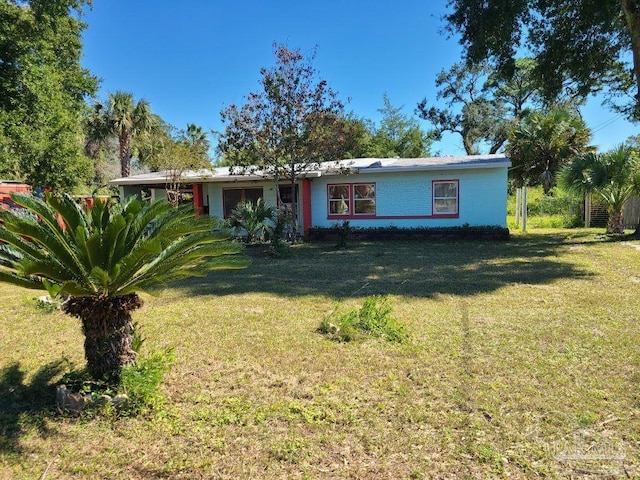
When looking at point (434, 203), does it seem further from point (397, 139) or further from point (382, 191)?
point (397, 139)

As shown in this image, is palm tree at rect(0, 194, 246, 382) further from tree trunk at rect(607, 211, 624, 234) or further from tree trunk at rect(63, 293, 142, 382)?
tree trunk at rect(607, 211, 624, 234)

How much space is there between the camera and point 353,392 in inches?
143

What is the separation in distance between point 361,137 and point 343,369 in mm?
31115

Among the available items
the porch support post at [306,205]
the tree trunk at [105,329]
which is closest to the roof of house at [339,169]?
the porch support post at [306,205]

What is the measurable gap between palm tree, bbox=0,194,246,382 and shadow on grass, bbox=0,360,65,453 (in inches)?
19.8

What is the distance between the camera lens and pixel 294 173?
13.9 meters

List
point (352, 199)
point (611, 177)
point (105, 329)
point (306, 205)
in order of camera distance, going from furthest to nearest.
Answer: point (306, 205), point (352, 199), point (611, 177), point (105, 329)

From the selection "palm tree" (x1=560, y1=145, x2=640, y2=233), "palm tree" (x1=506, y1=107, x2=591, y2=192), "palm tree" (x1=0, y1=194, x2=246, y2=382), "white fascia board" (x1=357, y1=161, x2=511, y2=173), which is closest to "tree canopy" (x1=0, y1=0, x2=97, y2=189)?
"white fascia board" (x1=357, y1=161, x2=511, y2=173)

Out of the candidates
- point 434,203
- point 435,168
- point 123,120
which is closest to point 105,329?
point 435,168

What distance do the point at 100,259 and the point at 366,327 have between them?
3.13 metres

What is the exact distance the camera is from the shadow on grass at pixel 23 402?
10.1 ft

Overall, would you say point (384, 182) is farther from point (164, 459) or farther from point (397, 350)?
point (164, 459)

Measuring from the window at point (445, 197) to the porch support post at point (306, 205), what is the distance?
4.80 metres

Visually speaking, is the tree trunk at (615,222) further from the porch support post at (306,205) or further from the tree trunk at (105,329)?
the tree trunk at (105,329)
